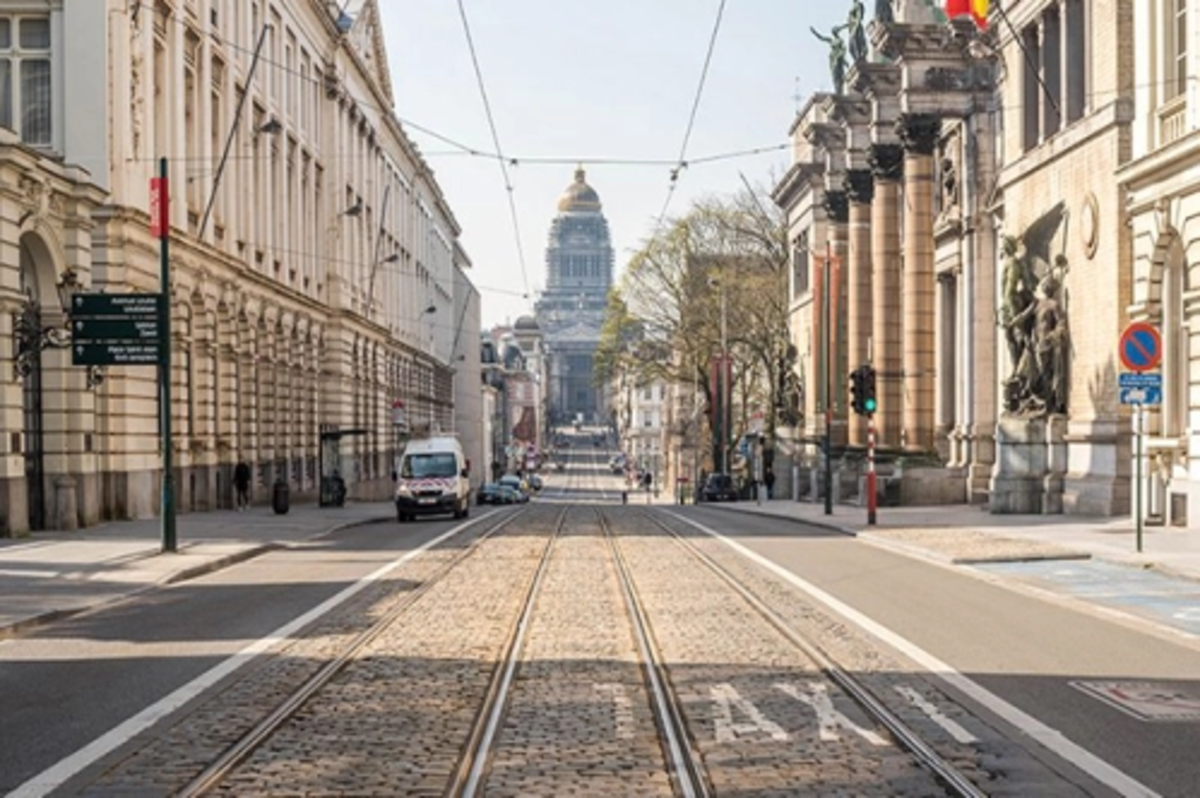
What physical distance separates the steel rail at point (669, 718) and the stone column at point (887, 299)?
1446 inches

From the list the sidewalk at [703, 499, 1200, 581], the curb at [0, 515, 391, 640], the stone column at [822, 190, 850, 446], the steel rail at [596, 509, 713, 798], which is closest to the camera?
the steel rail at [596, 509, 713, 798]

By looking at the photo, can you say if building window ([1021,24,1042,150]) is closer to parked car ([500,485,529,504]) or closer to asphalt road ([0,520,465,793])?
asphalt road ([0,520,465,793])

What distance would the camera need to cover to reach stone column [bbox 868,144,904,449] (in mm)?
53688

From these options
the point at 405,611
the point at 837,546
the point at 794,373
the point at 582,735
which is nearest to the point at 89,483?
the point at 837,546

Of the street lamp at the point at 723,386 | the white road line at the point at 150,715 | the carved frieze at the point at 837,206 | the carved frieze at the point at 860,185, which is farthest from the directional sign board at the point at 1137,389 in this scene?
the street lamp at the point at 723,386

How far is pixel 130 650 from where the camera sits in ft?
47.9

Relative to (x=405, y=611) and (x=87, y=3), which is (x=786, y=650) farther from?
(x=87, y=3)

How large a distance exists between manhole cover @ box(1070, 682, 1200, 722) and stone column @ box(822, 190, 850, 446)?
42264 mm

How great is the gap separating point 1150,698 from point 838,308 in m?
48.3

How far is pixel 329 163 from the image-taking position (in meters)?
66.6

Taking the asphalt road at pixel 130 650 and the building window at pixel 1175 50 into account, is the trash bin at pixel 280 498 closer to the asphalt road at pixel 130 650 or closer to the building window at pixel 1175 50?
the asphalt road at pixel 130 650

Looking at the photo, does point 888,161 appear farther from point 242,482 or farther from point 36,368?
point 36,368

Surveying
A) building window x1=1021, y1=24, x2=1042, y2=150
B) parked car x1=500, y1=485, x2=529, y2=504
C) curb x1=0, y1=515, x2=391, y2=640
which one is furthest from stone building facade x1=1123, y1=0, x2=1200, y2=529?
parked car x1=500, y1=485, x2=529, y2=504

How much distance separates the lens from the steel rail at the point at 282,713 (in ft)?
28.9
